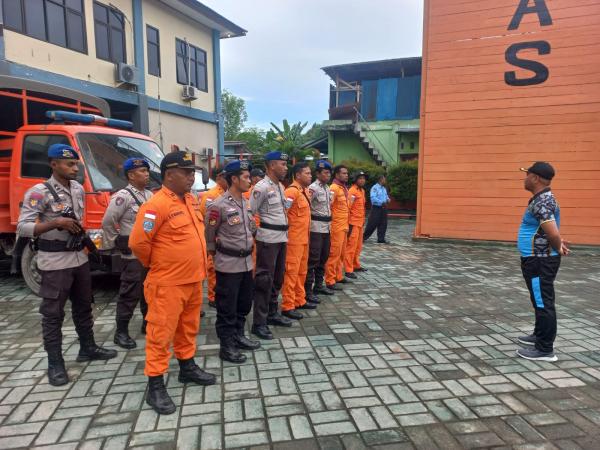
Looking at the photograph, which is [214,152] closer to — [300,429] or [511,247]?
[511,247]

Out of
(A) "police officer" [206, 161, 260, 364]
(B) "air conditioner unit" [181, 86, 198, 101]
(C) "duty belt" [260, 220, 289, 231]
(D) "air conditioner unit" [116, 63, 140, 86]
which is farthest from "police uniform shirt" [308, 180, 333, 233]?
(B) "air conditioner unit" [181, 86, 198, 101]

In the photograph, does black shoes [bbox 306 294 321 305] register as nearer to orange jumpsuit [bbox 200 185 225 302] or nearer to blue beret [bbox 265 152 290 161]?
orange jumpsuit [bbox 200 185 225 302]

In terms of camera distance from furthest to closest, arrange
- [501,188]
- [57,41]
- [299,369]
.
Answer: [57,41]
[501,188]
[299,369]

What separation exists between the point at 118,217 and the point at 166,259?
51.4 inches

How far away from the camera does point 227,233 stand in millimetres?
3580

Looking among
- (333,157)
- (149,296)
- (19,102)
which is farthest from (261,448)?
(333,157)

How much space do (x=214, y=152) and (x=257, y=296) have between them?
618 inches

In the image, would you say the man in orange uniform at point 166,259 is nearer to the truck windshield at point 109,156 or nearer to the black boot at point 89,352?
the black boot at point 89,352

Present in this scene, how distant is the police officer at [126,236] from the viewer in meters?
3.82

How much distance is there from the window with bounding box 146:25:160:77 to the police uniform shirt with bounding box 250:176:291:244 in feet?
42.6

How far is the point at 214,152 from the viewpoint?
18.9m

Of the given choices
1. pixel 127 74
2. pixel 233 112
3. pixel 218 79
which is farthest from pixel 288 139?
pixel 233 112

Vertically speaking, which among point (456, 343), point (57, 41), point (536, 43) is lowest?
point (456, 343)

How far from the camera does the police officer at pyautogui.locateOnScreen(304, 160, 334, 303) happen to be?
530cm
